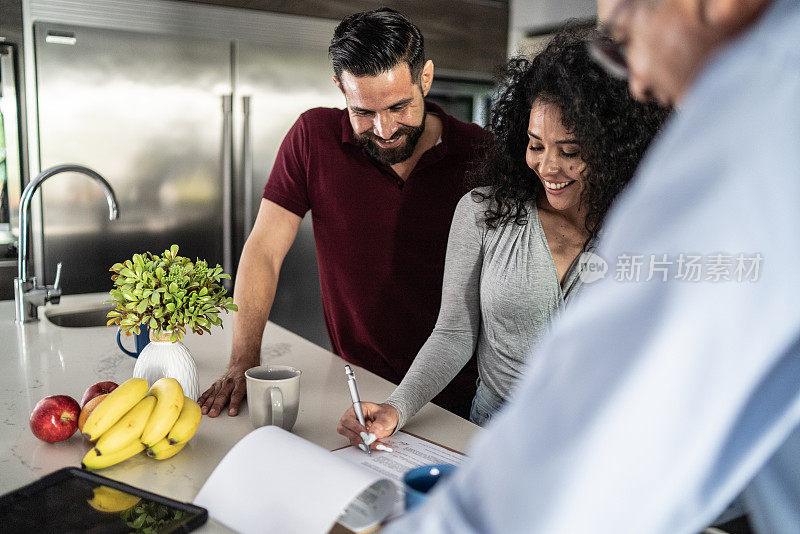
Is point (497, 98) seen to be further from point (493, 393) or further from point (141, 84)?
point (141, 84)

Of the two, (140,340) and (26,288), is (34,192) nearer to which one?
(26,288)

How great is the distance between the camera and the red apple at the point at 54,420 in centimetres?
111

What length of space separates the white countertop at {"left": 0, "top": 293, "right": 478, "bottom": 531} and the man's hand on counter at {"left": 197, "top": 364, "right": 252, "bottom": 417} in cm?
2

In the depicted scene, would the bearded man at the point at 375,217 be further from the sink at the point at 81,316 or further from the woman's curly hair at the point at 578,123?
the sink at the point at 81,316

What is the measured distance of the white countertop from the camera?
3.43ft

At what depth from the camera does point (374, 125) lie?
175 centimetres

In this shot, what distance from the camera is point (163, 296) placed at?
125 centimetres

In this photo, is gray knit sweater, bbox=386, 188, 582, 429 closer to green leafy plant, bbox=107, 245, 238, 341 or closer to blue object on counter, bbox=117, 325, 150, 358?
green leafy plant, bbox=107, 245, 238, 341

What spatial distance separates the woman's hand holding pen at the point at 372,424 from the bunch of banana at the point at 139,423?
0.25 m

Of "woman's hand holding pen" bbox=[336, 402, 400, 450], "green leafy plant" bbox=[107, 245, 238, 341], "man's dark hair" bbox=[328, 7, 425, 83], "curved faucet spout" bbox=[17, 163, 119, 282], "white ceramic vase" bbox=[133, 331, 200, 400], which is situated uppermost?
"man's dark hair" bbox=[328, 7, 425, 83]

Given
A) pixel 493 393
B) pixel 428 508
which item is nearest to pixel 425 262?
pixel 493 393

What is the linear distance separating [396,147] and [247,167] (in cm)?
151

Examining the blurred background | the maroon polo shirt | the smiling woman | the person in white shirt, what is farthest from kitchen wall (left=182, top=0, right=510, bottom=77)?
the person in white shirt

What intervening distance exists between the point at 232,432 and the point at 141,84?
218 cm
